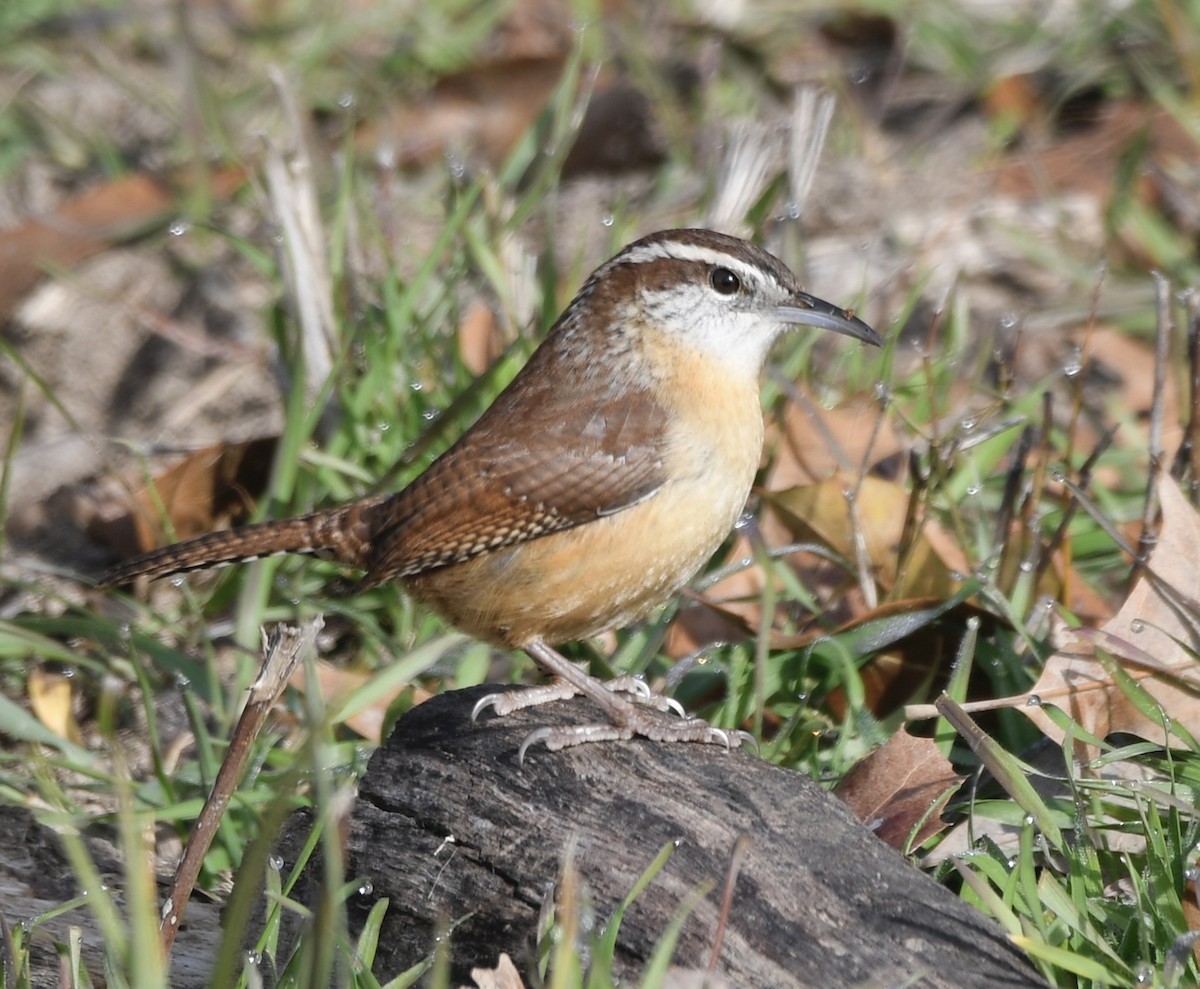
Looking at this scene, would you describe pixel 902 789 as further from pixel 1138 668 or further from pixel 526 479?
pixel 526 479

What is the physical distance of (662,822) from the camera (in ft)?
10.2

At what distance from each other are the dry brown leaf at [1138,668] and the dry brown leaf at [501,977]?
135cm

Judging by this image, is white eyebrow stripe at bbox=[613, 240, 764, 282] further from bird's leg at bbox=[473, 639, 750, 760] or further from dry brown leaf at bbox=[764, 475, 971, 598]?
bird's leg at bbox=[473, 639, 750, 760]

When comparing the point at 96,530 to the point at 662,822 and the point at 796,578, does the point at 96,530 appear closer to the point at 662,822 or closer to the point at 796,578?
the point at 796,578

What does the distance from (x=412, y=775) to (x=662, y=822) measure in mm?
595

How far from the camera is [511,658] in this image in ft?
15.4

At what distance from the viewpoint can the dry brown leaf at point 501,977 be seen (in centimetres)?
282

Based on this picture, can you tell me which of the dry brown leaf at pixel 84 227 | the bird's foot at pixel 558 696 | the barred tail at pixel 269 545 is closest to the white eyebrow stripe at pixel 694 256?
the barred tail at pixel 269 545

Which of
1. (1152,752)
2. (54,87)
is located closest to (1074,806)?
(1152,752)

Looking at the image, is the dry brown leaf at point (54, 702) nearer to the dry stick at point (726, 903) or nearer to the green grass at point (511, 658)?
the green grass at point (511, 658)

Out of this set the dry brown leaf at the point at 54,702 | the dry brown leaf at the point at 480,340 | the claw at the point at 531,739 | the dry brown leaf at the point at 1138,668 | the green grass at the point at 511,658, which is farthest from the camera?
the dry brown leaf at the point at 480,340

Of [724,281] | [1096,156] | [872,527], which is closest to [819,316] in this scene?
[724,281]

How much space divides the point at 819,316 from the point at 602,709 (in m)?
1.24

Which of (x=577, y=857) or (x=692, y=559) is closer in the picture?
(x=577, y=857)
